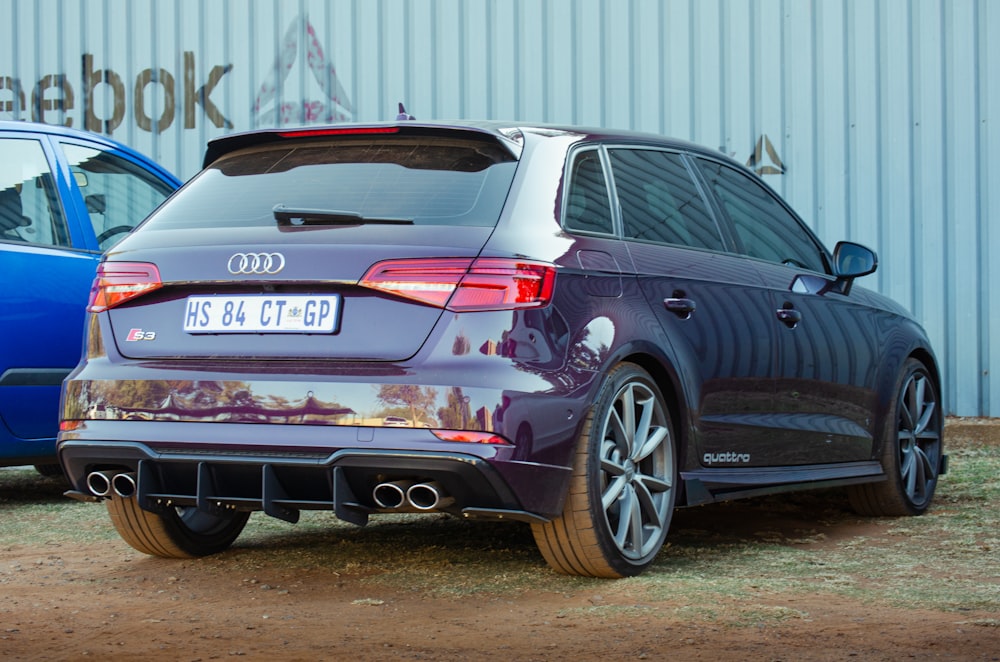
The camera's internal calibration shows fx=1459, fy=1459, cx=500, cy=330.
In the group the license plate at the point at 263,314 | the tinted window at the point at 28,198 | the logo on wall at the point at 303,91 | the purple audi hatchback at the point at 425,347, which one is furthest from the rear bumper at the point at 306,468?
the logo on wall at the point at 303,91

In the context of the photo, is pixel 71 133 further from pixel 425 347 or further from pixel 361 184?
pixel 425 347

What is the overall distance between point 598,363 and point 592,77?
7.02 m

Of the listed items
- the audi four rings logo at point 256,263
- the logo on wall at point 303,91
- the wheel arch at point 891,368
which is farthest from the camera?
the logo on wall at point 303,91

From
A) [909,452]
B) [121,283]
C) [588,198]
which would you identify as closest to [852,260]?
[909,452]

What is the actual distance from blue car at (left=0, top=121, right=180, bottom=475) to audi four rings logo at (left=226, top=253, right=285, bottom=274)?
2.39m

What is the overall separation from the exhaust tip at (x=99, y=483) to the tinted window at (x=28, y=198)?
2236 mm

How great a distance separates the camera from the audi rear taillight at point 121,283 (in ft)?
15.1

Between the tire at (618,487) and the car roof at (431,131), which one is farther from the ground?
the car roof at (431,131)

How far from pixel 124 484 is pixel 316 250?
0.98 meters

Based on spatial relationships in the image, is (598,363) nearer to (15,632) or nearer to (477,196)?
(477,196)

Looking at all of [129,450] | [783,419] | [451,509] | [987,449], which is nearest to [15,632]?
[129,450]

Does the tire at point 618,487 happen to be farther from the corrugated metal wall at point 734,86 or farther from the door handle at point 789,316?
the corrugated metal wall at point 734,86

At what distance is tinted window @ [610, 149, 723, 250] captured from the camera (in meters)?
5.13

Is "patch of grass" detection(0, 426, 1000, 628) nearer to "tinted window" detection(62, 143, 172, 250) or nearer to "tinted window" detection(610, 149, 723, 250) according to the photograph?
"tinted window" detection(610, 149, 723, 250)
